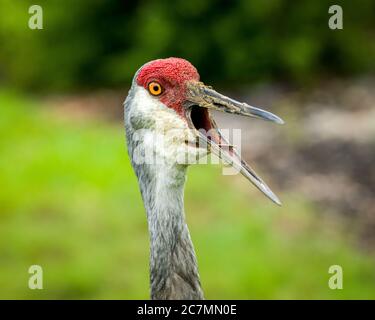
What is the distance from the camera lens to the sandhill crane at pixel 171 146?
2.97m

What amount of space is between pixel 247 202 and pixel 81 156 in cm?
214

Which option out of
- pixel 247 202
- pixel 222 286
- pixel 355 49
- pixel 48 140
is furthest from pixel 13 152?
pixel 355 49

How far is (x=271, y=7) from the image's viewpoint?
9812mm

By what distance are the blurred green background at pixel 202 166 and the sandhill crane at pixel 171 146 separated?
2.75 metres

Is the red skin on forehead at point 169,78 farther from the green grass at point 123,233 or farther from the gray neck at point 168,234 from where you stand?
the green grass at point 123,233

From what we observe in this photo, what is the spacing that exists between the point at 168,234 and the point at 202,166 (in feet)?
17.1

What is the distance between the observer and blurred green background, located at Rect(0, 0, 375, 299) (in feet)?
20.3

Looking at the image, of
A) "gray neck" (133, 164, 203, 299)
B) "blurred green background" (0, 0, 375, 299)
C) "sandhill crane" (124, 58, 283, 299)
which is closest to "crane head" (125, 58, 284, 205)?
"sandhill crane" (124, 58, 283, 299)

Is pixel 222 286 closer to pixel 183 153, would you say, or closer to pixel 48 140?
pixel 183 153

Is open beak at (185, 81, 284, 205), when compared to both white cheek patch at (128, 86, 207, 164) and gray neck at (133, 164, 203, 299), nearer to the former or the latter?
white cheek patch at (128, 86, 207, 164)

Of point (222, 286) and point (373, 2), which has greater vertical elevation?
point (373, 2)

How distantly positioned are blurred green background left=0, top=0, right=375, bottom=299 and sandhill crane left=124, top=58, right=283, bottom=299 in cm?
275

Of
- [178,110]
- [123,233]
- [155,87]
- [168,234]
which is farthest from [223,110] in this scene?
[123,233]

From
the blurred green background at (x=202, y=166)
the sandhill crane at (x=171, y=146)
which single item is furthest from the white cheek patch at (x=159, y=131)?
the blurred green background at (x=202, y=166)
